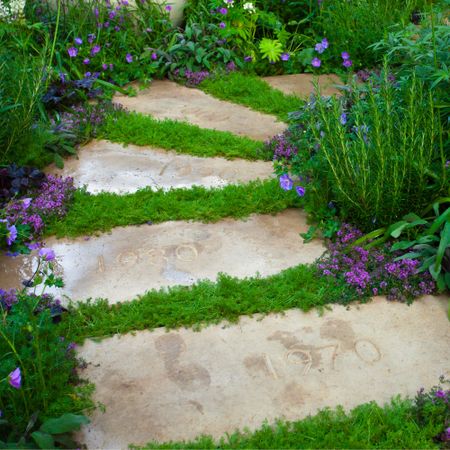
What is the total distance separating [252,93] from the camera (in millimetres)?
6043

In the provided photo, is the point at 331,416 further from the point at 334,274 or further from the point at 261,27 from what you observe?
the point at 261,27

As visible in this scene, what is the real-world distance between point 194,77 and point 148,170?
1782mm

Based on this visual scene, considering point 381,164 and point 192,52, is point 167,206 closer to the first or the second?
point 381,164

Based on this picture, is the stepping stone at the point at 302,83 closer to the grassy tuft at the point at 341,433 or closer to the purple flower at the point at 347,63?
the purple flower at the point at 347,63

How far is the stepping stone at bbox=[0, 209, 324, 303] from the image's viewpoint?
373cm

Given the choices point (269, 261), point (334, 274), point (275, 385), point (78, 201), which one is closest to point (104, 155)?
point (78, 201)

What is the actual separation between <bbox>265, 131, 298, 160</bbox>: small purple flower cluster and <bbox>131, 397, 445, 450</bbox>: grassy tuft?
2309 mm

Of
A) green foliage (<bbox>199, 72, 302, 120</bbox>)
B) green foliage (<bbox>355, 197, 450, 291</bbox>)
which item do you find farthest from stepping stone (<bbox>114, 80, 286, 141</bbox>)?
green foliage (<bbox>355, 197, 450, 291</bbox>)

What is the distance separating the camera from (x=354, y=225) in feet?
13.4

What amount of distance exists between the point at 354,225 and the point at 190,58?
309cm

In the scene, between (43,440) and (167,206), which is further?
(167,206)

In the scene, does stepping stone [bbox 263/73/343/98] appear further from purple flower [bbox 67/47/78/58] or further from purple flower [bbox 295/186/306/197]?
purple flower [bbox 295/186/306/197]

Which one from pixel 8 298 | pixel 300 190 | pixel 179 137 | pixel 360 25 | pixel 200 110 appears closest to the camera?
pixel 8 298

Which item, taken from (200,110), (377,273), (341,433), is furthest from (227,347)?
(200,110)
